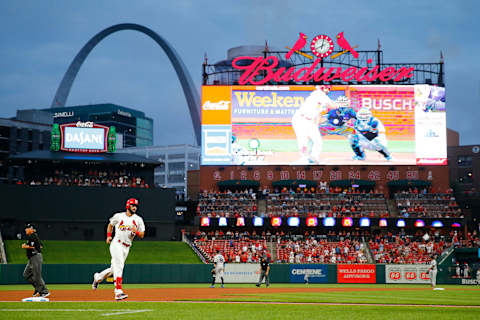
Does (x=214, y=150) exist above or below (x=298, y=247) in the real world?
above

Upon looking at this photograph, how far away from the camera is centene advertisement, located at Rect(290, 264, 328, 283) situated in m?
40.2

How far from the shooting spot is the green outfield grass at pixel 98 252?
45.8m

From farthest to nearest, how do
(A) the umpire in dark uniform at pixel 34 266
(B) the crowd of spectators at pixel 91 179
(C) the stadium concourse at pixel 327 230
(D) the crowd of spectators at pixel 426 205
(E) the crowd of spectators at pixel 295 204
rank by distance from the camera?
(E) the crowd of spectators at pixel 295 204 < (D) the crowd of spectators at pixel 426 205 < (B) the crowd of spectators at pixel 91 179 < (C) the stadium concourse at pixel 327 230 < (A) the umpire in dark uniform at pixel 34 266

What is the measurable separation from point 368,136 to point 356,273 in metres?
20.4

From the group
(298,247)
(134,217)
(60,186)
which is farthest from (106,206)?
Result: (134,217)

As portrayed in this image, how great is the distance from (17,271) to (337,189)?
33.1 metres

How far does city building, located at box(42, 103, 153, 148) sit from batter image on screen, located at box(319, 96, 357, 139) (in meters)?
106

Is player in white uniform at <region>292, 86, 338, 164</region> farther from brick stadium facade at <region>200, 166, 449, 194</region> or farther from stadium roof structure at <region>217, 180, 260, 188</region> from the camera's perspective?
stadium roof structure at <region>217, 180, 260, 188</region>

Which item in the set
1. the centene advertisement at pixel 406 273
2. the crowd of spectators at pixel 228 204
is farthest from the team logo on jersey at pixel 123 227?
the crowd of spectators at pixel 228 204

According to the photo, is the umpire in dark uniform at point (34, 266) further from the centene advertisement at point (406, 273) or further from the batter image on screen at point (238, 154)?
the batter image on screen at point (238, 154)

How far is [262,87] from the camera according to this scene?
58812mm

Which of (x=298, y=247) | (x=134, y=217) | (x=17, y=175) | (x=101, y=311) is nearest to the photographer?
(x=101, y=311)

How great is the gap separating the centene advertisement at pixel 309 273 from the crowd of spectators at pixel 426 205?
1738 centimetres

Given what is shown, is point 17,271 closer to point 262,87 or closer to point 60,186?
point 60,186
